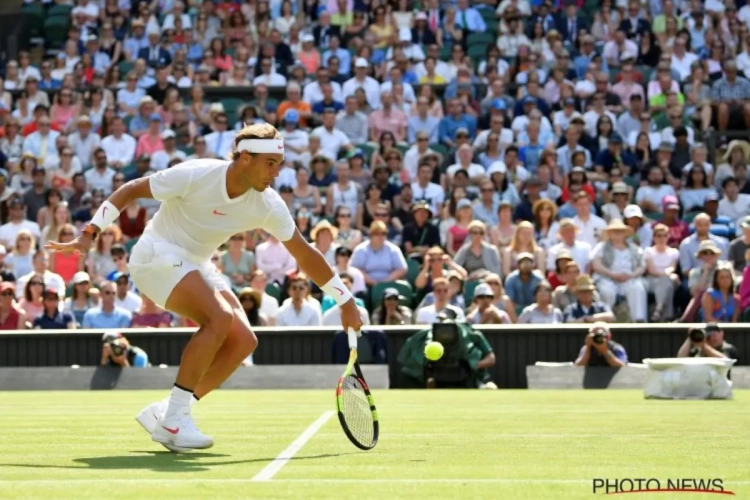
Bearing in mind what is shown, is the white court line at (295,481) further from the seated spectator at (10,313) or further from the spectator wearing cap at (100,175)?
the spectator wearing cap at (100,175)

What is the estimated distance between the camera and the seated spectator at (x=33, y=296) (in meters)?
16.2

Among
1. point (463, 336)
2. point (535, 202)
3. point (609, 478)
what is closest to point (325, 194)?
point (535, 202)

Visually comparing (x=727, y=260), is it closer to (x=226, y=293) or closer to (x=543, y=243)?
(x=543, y=243)

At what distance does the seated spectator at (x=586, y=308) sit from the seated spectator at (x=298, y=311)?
8.62ft

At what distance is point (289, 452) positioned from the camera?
7398mm

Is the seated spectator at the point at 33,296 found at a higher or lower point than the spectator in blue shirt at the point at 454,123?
lower

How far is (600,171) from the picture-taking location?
1906 centimetres

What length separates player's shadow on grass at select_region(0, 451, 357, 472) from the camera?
669 cm

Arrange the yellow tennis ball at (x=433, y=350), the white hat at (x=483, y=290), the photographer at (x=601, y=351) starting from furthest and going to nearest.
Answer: the white hat at (x=483, y=290), the photographer at (x=601, y=351), the yellow tennis ball at (x=433, y=350)

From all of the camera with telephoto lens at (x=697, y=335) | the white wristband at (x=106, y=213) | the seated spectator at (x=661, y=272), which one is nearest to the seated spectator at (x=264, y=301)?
the seated spectator at (x=661, y=272)

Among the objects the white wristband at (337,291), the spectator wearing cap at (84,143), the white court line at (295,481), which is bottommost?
the white court line at (295,481)

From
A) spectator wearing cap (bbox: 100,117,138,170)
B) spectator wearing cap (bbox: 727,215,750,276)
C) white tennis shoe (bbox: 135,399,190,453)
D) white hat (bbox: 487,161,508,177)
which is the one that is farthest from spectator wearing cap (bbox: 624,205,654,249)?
white tennis shoe (bbox: 135,399,190,453)

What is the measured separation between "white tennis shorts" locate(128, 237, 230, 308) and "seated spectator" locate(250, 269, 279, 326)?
8034 millimetres

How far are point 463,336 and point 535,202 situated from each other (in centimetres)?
378
